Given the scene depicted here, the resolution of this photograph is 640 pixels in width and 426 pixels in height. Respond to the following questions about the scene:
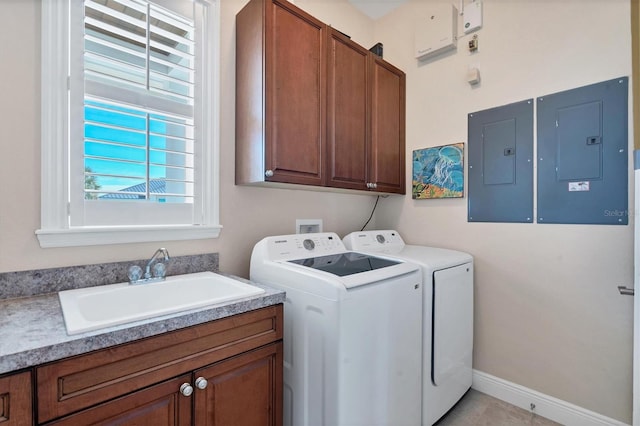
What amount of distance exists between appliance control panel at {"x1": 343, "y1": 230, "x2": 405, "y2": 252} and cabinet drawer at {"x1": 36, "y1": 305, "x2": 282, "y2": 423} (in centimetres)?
106

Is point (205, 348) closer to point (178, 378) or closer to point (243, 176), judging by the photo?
point (178, 378)

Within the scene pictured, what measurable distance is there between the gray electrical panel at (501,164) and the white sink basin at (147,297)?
166cm

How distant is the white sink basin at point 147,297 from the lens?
0.99 m

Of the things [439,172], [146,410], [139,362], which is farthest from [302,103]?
[146,410]

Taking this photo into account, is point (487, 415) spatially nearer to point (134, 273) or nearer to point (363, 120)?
point (363, 120)

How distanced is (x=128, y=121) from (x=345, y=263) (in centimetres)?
128

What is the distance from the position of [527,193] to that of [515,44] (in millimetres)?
970

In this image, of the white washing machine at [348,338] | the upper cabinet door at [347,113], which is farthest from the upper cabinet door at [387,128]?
the white washing machine at [348,338]

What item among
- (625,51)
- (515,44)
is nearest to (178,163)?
(515,44)

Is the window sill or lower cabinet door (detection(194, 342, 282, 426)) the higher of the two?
the window sill

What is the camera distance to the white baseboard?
1.68 m

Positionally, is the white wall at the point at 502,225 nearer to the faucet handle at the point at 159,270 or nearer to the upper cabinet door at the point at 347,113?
the faucet handle at the point at 159,270

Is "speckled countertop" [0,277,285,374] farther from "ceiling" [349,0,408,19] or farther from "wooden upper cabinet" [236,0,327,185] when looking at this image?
"ceiling" [349,0,408,19]

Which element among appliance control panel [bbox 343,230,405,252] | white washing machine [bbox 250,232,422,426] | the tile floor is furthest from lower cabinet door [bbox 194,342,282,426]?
the tile floor
